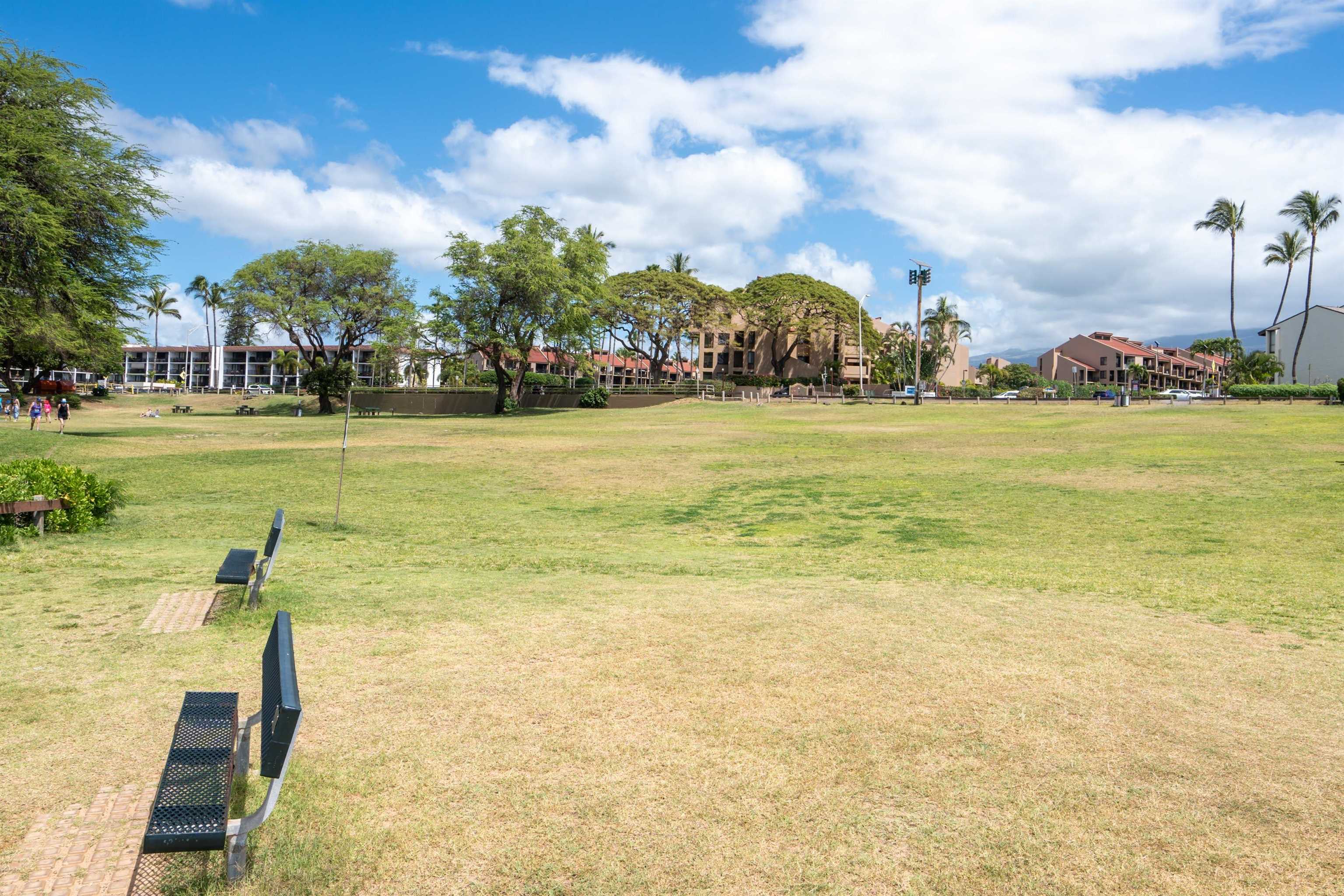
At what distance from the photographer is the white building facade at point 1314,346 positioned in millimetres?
86312

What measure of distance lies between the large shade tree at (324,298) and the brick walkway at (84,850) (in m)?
62.7

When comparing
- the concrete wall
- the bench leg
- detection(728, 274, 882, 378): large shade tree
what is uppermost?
detection(728, 274, 882, 378): large shade tree

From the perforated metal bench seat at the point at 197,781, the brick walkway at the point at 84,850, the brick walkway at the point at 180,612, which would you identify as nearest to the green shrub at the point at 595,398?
the brick walkway at the point at 180,612

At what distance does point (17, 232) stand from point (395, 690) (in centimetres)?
2705

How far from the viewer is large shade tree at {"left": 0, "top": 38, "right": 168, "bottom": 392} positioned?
2664 centimetres

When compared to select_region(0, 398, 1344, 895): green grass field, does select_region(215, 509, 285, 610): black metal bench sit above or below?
above

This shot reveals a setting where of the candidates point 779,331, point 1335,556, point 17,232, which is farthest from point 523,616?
point 779,331

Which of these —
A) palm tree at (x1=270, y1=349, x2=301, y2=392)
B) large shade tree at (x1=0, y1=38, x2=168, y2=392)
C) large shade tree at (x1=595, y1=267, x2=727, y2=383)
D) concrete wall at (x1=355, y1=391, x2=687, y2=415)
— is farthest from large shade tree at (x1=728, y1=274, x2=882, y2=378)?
large shade tree at (x1=0, y1=38, x2=168, y2=392)

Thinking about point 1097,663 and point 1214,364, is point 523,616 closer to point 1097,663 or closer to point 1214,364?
point 1097,663

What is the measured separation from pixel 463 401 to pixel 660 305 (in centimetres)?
2456

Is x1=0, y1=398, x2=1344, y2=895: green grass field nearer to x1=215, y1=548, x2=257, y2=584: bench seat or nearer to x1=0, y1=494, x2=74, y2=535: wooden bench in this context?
x1=215, y1=548, x2=257, y2=584: bench seat

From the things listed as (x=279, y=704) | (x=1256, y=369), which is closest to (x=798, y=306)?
(x=1256, y=369)

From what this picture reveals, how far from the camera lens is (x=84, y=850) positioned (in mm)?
4395

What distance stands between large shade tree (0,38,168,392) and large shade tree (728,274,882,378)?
67451mm
